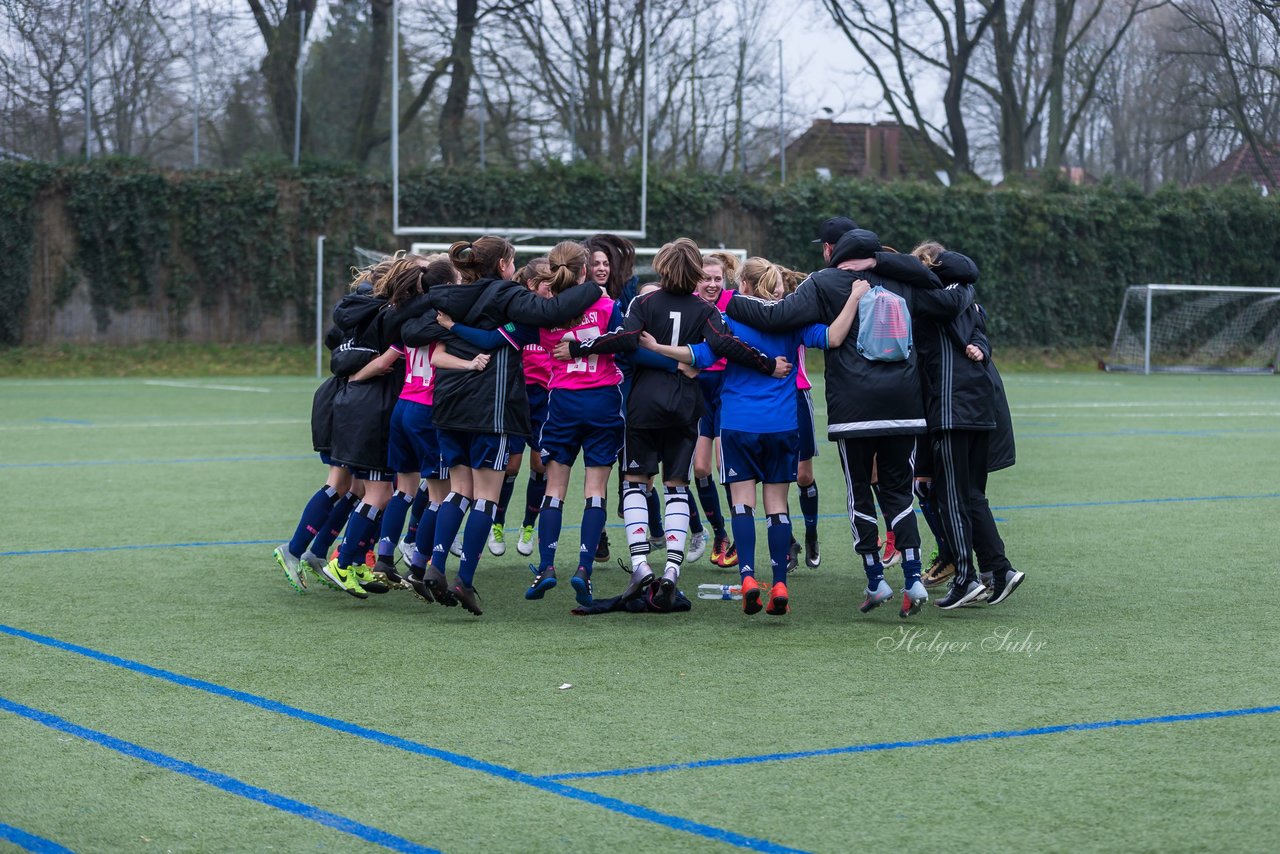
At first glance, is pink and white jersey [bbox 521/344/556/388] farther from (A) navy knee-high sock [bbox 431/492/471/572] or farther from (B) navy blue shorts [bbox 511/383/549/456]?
(A) navy knee-high sock [bbox 431/492/471/572]

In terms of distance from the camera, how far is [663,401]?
22.7ft

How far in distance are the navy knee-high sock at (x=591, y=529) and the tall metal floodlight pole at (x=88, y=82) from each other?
1012 inches

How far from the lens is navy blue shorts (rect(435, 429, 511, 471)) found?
271 inches

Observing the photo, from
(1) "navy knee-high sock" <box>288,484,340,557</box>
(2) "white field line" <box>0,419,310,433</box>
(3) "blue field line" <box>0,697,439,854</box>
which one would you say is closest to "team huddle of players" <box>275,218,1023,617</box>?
(1) "navy knee-high sock" <box>288,484,340,557</box>

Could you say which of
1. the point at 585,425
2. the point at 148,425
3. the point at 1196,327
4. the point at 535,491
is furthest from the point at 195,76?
the point at 585,425

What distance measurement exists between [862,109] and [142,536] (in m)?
32.9

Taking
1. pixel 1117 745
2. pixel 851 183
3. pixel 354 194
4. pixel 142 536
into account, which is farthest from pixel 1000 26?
pixel 1117 745

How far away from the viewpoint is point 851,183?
34500 mm

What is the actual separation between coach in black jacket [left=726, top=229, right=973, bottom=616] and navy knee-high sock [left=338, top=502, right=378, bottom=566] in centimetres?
208

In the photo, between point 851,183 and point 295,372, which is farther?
point 851,183

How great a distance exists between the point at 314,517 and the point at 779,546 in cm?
244

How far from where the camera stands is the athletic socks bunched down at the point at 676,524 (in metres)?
6.93

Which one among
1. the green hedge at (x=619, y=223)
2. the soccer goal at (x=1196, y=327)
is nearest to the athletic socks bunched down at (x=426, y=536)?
the green hedge at (x=619, y=223)

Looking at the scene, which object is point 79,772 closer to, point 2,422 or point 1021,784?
point 1021,784
